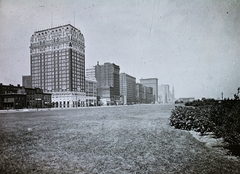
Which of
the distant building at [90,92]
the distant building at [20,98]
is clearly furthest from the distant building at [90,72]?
Answer: the distant building at [20,98]

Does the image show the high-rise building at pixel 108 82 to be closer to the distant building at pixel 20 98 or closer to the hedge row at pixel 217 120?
the distant building at pixel 20 98

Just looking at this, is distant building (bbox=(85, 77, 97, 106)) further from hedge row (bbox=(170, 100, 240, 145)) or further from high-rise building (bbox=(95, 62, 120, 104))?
hedge row (bbox=(170, 100, 240, 145))

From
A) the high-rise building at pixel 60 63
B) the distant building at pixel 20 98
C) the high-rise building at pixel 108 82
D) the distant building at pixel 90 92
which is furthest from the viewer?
the high-rise building at pixel 108 82

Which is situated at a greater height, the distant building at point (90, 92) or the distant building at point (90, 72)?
the distant building at point (90, 72)

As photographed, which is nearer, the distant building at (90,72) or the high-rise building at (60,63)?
the high-rise building at (60,63)

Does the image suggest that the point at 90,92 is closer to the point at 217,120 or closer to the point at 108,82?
the point at 108,82
